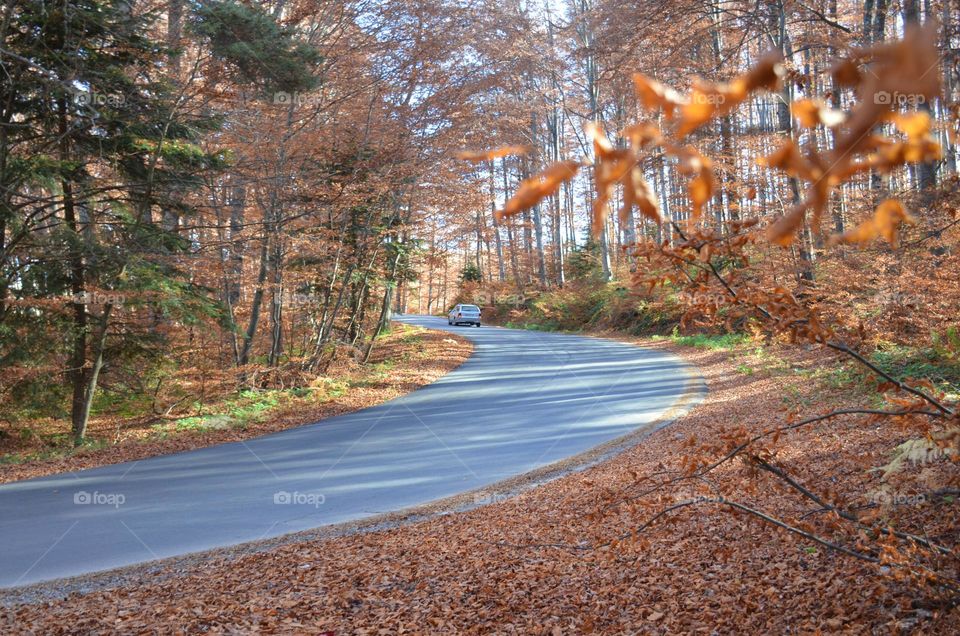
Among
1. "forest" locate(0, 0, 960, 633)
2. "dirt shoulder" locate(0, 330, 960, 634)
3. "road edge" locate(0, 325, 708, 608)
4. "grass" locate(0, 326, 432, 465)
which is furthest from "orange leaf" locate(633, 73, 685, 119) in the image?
"grass" locate(0, 326, 432, 465)

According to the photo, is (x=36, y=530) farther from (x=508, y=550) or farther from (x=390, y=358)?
(x=390, y=358)

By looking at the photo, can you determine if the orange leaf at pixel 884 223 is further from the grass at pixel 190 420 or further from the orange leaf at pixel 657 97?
the grass at pixel 190 420

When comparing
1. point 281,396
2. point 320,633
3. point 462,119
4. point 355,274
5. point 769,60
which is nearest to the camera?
point 769,60

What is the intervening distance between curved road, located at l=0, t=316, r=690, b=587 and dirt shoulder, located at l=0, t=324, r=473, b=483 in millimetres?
512

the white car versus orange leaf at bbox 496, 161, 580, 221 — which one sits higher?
orange leaf at bbox 496, 161, 580, 221

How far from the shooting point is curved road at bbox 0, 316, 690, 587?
661cm

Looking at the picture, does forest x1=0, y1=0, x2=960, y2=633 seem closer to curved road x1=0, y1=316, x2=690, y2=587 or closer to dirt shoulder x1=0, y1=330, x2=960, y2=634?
dirt shoulder x1=0, y1=330, x2=960, y2=634

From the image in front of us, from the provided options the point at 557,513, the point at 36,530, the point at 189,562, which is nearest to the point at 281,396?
the point at 36,530

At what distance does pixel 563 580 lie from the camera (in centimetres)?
434

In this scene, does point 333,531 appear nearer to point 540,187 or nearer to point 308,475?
point 308,475

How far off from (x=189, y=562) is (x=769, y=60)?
632cm

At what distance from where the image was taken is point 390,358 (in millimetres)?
22391

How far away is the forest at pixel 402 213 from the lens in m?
Answer: 2.88

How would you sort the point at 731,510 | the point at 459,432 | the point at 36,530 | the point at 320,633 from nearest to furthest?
1. the point at 731,510
2. the point at 320,633
3. the point at 36,530
4. the point at 459,432
